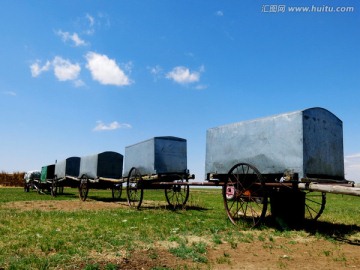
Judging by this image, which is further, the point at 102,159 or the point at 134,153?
the point at 102,159

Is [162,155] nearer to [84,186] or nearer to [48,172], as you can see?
[84,186]

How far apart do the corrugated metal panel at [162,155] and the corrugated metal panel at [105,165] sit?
3798 millimetres

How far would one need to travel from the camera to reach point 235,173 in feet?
33.1

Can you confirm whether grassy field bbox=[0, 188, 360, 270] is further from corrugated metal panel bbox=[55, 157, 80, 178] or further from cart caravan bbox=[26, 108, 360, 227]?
corrugated metal panel bbox=[55, 157, 80, 178]

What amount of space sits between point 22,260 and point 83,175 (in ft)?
45.8

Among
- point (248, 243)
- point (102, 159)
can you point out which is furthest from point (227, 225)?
point (102, 159)

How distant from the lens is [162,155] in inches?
542

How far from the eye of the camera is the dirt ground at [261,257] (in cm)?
548

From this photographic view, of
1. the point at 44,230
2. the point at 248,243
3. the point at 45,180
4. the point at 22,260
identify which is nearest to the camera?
the point at 22,260

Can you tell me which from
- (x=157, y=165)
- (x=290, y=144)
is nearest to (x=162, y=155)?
(x=157, y=165)

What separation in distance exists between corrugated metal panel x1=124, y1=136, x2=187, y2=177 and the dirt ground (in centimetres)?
677

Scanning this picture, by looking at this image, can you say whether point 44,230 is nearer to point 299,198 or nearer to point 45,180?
point 299,198

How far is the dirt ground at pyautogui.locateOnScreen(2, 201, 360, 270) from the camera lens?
5477 millimetres

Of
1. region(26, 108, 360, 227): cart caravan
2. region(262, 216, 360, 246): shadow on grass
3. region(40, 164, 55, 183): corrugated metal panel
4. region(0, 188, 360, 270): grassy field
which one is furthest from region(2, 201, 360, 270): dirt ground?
region(40, 164, 55, 183): corrugated metal panel
